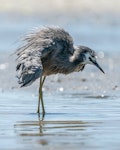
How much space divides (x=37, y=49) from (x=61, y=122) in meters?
1.60

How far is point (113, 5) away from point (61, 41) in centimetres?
1808

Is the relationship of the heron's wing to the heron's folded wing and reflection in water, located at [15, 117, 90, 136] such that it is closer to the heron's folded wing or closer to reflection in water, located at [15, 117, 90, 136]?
the heron's folded wing

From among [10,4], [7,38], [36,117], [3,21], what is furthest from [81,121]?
[10,4]

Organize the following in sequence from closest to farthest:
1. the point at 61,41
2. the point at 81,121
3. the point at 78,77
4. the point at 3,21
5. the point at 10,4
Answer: the point at 81,121, the point at 61,41, the point at 78,77, the point at 3,21, the point at 10,4

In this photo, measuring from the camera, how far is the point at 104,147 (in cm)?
842

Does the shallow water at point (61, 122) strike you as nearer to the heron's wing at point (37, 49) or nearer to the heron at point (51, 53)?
the heron at point (51, 53)

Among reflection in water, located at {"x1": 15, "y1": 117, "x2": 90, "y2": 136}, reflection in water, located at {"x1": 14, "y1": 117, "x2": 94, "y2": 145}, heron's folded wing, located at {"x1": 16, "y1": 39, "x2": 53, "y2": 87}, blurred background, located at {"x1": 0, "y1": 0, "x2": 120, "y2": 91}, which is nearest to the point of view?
reflection in water, located at {"x1": 14, "y1": 117, "x2": 94, "y2": 145}

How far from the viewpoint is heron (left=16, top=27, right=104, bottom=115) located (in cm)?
1141

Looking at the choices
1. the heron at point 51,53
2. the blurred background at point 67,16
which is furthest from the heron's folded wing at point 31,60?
the blurred background at point 67,16

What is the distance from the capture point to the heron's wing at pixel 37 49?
1069 centimetres

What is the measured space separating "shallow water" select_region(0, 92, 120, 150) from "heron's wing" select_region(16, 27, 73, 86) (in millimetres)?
616

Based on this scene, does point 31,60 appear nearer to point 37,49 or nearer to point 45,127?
point 37,49

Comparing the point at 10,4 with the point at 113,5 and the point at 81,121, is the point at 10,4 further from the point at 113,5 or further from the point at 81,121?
the point at 81,121

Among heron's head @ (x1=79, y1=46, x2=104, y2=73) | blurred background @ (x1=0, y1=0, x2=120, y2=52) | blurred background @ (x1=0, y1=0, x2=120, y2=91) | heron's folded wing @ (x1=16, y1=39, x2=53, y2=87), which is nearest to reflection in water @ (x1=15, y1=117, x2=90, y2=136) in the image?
heron's folded wing @ (x1=16, y1=39, x2=53, y2=87)
